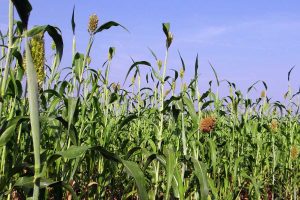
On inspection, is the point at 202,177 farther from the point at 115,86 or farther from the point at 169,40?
the point at 115,86

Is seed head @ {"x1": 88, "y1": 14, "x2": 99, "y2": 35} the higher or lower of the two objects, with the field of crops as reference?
higher

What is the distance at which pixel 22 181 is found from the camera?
127 cm

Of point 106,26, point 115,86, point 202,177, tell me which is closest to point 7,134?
point 106,26

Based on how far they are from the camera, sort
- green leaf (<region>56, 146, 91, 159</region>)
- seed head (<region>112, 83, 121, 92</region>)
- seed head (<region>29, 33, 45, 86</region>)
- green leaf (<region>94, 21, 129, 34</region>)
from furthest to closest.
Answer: seed head (<region>112, 83, 121, 92</region>)
green leaf (<region>94, 21, 129, 34</region>)
seed head (<region>29, 33, 45, 86</region>)
green leaf (<region>56, 146, 91, 159</region>)

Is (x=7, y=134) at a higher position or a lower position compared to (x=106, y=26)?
lower

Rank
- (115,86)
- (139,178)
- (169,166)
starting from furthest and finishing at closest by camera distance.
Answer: (115,86), (169,166), (139,178)

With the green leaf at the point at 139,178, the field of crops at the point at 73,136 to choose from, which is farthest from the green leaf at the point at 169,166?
the green leaf at the point at 139,178

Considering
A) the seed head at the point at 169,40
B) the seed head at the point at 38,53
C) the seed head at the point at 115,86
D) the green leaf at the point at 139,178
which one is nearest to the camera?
the green leaf at the point at 139,178

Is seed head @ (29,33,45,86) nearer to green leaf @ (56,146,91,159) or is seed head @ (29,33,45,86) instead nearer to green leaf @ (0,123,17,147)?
green leaf @ (0,123,17,147)

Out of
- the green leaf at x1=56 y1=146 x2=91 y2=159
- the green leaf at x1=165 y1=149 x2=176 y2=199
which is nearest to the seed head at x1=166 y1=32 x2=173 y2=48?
the green leaf at x1=165 y1=149 x2=176 y2=199

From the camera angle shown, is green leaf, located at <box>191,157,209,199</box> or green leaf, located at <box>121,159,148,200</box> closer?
green leaf, located at <box>121,159,148,200</box>

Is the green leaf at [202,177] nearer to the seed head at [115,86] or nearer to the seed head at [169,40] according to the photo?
the seed head at [169,40]

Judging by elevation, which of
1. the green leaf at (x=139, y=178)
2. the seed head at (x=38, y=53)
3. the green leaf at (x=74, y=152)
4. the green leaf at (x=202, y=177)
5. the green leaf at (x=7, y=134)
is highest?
the seed head at (x=38, y=53)

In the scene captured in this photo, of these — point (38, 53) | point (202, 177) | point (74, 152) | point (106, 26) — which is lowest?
point (202, 177)
